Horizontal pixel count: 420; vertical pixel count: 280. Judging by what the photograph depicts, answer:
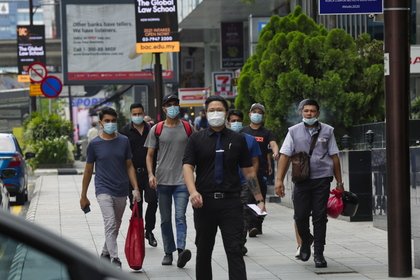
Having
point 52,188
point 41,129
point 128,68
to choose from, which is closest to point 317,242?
point 52,188

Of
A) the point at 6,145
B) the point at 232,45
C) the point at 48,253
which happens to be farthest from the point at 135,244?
the point at 232,45

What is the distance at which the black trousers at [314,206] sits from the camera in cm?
943

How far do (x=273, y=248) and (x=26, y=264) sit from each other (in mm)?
8779

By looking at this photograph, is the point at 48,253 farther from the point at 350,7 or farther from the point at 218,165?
the point at 350,7

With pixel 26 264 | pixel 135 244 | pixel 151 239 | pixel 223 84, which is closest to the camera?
pixel 26 264

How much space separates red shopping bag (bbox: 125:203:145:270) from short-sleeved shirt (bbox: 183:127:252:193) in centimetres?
183

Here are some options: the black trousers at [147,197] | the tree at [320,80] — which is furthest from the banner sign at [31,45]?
the black trousers at [147,197]

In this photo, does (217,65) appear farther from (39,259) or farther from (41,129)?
(39,259)

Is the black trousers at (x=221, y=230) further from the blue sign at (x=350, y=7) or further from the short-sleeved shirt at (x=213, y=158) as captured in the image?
the blue sign at (x=350, y=7)

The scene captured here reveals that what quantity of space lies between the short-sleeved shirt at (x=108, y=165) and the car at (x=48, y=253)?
6.84 meters

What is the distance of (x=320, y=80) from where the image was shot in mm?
16281

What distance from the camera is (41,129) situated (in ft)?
108

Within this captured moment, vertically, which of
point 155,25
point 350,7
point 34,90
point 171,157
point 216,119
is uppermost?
point 155,25

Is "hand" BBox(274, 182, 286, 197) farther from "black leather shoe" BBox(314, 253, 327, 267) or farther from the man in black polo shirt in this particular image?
the man in black polo shirt
